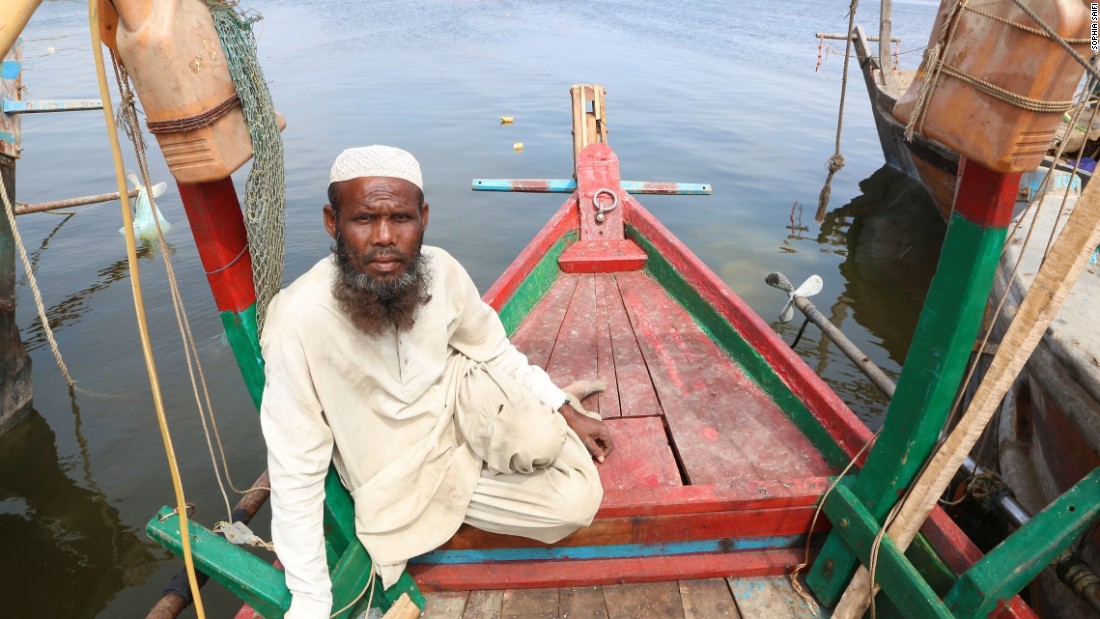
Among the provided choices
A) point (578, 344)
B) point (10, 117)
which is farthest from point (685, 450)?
point (10, 117)

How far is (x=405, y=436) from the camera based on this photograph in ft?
6.49

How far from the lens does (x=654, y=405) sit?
2914 mm

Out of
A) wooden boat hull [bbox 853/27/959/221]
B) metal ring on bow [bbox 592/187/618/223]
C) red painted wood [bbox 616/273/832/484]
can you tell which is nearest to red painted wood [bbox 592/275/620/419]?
red painted wood [bbox 616/273/832/484]

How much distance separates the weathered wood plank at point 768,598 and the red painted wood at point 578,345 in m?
1.05

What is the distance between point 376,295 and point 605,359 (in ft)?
6.05

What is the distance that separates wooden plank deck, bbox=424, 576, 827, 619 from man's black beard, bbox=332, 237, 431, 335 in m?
1.03

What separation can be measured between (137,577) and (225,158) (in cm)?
372

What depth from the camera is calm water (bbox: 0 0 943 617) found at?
4309mm

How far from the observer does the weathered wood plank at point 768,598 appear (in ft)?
6.68

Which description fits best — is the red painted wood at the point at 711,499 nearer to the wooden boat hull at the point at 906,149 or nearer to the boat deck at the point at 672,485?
the boat deck at the point at 672,485

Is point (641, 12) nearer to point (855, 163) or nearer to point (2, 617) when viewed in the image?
point (855, 163)

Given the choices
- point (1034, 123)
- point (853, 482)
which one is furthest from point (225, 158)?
point (853, 482)

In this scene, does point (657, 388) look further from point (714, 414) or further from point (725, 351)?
point (725, 351)

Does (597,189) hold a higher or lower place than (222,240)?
lower
